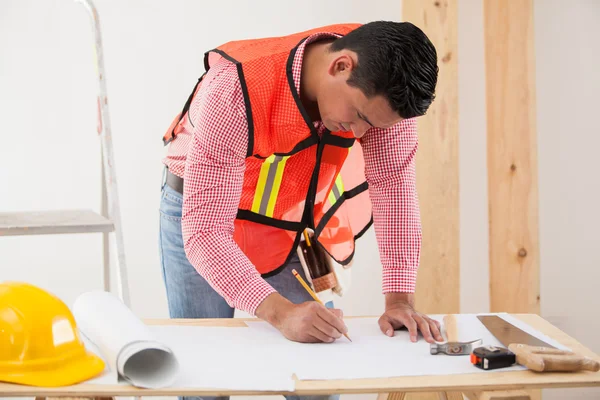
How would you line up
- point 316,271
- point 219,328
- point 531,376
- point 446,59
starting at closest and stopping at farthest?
point 531,376
point 219,328
point 316,271
point 446,59

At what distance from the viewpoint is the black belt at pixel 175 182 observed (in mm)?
1851

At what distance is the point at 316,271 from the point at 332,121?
50 cm

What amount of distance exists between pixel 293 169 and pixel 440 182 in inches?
46.6

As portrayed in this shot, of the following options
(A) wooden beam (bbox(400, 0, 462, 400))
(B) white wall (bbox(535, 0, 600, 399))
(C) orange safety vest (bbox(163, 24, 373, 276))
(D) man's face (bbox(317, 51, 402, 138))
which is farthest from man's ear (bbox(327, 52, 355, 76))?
(B) white wall (bbox(535, 0, 600, 399))

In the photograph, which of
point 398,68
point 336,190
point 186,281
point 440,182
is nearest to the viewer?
point 398,68

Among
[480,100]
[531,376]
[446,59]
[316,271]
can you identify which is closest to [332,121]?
[316,271]

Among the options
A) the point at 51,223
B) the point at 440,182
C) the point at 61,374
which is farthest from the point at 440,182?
the point at 61,374

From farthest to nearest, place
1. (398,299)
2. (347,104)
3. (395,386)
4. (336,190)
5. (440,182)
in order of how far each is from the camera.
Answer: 1. (440,182)
2. (336,190)
3. (398,299)
4. (347,104)
5. (395,386)

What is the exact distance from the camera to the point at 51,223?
1.58m

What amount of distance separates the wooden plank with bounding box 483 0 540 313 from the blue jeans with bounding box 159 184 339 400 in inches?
50.7

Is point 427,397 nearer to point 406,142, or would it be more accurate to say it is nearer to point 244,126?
point 406,142

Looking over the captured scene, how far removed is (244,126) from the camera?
4.97ft

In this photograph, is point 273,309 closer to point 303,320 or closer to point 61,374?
point 303,320

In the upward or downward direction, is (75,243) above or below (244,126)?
below
